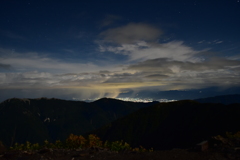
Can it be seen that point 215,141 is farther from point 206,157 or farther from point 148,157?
point 148,157

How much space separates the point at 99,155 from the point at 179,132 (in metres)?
198

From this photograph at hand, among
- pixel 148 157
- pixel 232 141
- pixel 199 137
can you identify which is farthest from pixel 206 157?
pixel 199 137

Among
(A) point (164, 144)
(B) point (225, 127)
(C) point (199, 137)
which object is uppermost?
(B) point (225, 127)

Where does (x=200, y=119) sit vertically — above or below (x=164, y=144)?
above

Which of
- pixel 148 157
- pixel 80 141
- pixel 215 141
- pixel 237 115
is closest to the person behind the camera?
pixel 148 157

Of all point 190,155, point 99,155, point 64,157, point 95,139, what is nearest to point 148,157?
point 190,155

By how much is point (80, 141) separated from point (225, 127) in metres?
172

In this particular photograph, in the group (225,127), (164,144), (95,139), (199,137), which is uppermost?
(95,139)

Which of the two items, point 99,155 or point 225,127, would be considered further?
point 225,127

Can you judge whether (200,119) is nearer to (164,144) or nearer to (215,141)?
(164,144)

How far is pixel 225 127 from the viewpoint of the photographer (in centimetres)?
15462

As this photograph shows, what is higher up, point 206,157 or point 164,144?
point 206,157

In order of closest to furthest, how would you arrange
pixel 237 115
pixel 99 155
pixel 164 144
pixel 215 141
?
1. pixel 99 155
2. pixel 215 141
3. pixel 237 115
4. pixel 164 144

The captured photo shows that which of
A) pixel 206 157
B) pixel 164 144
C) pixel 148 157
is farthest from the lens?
pixel 164 144
